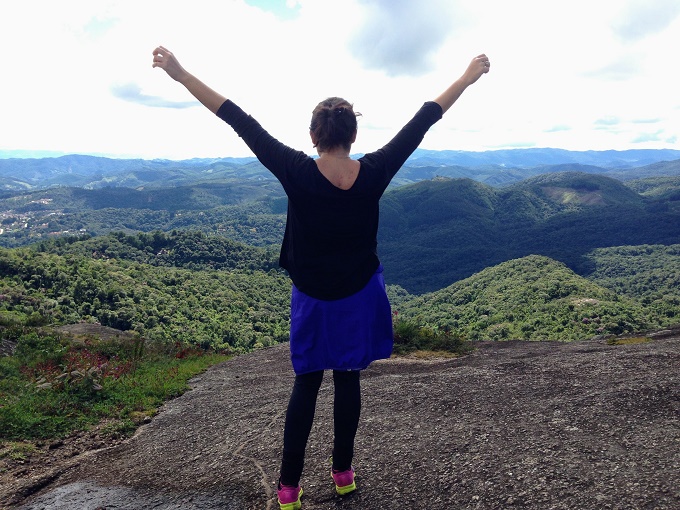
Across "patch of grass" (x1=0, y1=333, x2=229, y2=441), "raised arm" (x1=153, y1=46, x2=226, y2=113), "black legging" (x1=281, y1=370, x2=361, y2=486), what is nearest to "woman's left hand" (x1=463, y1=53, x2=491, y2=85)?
"raised arm" (x1=153, y1=46, x2=226, y2=113)

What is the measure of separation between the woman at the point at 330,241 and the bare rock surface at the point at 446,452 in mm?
1244

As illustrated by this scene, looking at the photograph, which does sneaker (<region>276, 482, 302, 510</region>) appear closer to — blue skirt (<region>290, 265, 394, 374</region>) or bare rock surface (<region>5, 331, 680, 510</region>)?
bare rock surface (<region>5, 331, 680, 510</region>)

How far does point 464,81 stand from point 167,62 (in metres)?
2.25

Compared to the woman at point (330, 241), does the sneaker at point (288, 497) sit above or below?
below

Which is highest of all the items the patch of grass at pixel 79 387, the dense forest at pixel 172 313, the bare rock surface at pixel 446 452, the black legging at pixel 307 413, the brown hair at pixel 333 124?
the brown hair at pixel 333 124

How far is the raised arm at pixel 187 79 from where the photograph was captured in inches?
124

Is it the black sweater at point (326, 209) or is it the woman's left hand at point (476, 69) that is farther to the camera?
the woman's left hand at point (476, 69)

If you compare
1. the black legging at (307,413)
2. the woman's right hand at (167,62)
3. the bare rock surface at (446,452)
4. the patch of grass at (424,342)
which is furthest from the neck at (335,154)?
the patch of grass at (424,342)

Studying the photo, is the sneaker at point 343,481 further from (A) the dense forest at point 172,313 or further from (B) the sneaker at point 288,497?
(A) the dense forest at point 172,313

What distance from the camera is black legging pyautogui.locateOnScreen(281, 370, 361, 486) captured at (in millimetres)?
3299

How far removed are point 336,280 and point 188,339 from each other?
115ft

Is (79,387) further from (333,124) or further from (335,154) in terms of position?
(333,124)

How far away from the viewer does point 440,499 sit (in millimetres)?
3717

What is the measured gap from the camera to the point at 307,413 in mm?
3328
